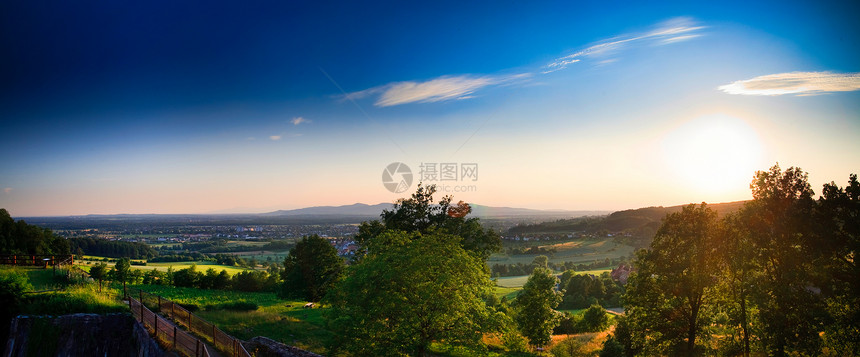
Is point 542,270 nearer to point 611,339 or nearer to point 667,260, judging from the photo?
point 611,339

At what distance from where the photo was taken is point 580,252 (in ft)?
356

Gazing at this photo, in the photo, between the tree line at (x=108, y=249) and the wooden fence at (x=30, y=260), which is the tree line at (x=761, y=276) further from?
the tree line at (x=108, y=249)

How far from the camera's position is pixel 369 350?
16609 millimetres

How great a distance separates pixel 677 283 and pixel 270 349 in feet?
66.1

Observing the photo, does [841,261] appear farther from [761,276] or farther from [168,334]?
[168,334]

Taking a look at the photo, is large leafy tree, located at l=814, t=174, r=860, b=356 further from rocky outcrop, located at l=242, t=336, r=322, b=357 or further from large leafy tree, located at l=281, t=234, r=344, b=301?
large leafy tree, located at l=281, t=234, r=344, b=301

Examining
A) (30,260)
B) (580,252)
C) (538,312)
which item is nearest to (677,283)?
(538,312)

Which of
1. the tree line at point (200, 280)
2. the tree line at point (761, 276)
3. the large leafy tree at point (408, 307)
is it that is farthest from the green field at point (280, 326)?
the tree line at point (200, 280)

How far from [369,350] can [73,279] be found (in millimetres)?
20095

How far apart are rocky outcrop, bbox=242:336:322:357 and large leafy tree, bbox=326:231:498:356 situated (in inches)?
84.3

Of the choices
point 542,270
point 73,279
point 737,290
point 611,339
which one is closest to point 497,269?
point 542,270

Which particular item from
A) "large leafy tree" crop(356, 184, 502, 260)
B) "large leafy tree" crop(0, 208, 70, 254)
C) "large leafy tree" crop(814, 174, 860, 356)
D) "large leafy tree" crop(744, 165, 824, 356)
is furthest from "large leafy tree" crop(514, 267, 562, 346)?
"large leafy tree" crop(0, 208, 70, 254)

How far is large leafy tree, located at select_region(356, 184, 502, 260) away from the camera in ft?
94.4

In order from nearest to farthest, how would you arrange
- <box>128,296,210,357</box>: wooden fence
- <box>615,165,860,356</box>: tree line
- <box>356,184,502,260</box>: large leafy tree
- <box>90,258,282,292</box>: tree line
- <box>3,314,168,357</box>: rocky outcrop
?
<box>128,296,210,357</box>: wooden fence < <box>3,314,168,357</box>: rocky outcrop < <box>615,165,860,356</box>: tree line < <box>356,184,502,260</box>: large leafy tree < <box>90,258,282,292</box>: tree line
